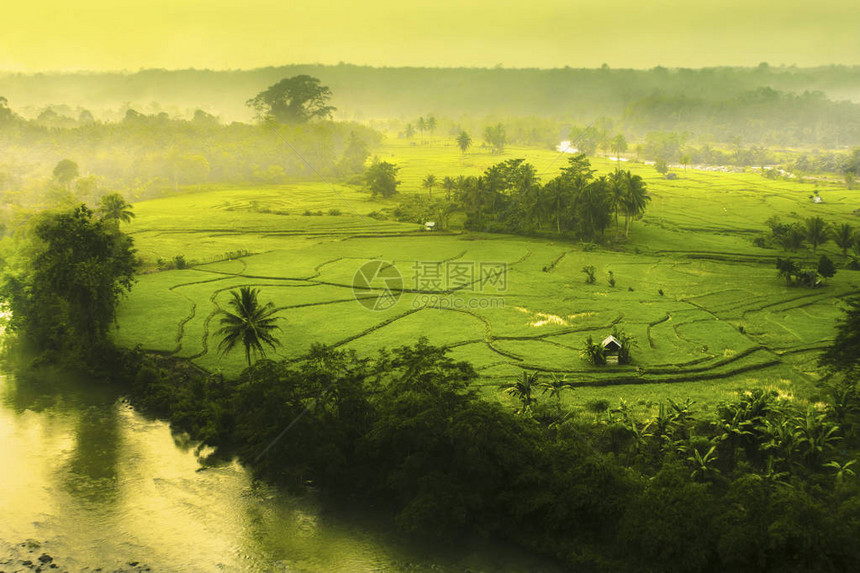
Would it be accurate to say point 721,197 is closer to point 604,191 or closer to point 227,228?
point 604,191

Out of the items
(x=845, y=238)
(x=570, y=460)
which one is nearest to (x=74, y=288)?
(x=570, y=460)

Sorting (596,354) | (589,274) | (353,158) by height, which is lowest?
(596,354)

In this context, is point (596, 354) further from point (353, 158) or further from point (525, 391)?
point (353, 158)

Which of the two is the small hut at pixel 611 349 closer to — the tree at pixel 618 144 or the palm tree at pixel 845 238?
the palm tree at pixel 845 238

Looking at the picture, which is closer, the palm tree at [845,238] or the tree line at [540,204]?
the palm tree at [845,238]

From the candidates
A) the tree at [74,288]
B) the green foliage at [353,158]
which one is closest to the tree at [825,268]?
the tree at [74,288]
